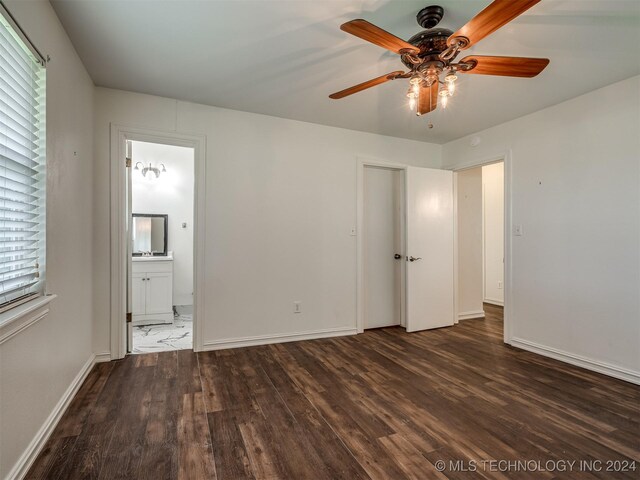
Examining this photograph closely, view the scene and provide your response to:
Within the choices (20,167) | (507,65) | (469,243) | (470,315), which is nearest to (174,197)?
(20,167)

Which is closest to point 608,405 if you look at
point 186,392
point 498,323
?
point 498,323

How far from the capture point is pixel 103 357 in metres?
2.86

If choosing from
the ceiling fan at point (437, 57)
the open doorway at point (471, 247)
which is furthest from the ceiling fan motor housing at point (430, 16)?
the open doorway at point (471, 247)

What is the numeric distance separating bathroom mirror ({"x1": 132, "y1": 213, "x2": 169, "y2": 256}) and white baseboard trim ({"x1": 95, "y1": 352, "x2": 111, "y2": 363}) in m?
2.08

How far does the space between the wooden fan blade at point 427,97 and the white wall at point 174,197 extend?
3920mm

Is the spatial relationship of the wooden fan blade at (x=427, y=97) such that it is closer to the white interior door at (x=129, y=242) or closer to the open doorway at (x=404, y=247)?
the open doorway at (x=404, y=247)

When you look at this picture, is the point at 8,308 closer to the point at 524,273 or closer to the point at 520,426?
the point at 520,426

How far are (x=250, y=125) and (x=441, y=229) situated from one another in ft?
8.71

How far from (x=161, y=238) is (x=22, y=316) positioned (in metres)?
3.58

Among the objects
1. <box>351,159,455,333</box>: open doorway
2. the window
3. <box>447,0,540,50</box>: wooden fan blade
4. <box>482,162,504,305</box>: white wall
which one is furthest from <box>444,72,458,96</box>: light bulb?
<box>482,162,504,305</box>: white wall

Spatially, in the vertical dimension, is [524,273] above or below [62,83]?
below

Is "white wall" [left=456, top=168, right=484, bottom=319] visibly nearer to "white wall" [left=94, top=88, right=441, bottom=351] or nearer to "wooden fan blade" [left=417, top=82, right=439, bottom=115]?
"white wall" [left=94, top=88, right=441, bottom=351]

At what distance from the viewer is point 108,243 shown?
113 inches

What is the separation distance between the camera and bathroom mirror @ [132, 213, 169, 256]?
15.4ft
